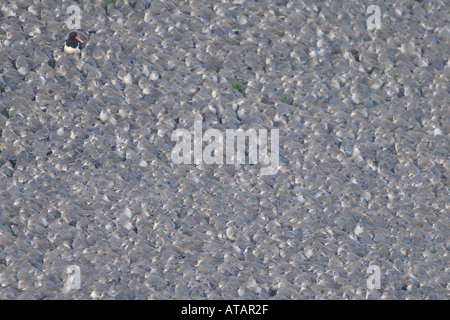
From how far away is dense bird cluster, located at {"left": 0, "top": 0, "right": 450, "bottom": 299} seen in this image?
644 cm

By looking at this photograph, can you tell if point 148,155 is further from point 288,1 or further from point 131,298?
point 288,1

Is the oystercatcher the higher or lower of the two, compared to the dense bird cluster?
higher

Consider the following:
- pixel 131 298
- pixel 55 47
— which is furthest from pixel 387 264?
pixel 55 47

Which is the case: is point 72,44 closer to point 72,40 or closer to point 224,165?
point 72,40

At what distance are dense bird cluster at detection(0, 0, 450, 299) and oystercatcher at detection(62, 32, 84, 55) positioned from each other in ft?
0.21

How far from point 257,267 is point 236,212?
2.30 ft

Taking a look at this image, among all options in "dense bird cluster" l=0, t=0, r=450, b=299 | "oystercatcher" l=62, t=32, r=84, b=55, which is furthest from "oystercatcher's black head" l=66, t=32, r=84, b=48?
"dense bird cluster" l=0, t=0, r=450, b=299

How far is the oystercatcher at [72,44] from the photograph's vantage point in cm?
811

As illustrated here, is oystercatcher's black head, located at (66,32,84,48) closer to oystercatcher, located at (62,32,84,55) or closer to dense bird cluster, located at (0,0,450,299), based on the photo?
oystercatcher, located at (62,32,84,55)

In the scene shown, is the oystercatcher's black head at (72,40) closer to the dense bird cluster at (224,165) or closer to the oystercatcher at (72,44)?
the oystercatcher at (72,44)

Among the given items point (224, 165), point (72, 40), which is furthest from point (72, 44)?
point (224, 165)

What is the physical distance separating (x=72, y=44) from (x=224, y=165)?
94.0 inches

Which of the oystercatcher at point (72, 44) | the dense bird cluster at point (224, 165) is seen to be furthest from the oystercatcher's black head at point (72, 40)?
the dense bird cluster at point (224, 165)

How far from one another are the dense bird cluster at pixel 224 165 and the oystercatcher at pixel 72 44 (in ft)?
0.21
